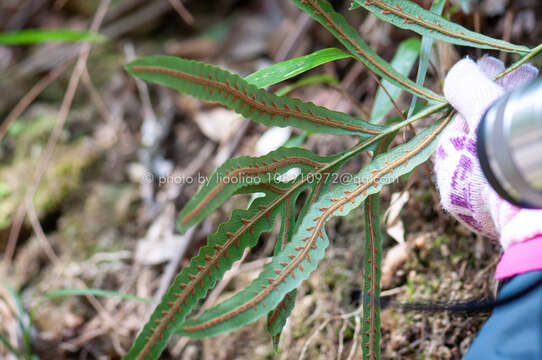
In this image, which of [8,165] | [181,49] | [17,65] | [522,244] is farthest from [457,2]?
[17,65]

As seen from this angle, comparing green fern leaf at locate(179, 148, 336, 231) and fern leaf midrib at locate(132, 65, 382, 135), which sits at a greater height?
fern leaf midrib at locate(132, 65, 382, 135)

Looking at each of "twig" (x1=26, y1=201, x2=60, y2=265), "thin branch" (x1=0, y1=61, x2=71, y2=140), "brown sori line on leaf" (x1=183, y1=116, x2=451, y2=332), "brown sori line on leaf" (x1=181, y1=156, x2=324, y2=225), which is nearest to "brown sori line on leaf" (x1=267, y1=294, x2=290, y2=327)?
"brown sori line on leaf" (x1=183, y1=116, x2=451, y2=332)

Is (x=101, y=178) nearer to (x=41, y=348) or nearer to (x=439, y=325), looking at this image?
(x=41, y=348)

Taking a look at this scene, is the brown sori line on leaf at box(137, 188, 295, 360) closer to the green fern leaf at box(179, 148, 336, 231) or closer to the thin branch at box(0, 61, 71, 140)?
the green fern leaf at box(179, 148, 336, 231)

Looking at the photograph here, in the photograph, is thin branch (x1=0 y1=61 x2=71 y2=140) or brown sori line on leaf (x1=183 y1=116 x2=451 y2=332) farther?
thin branch (x1=0 y1=61 x2=71 y2=140)

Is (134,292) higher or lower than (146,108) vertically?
lower

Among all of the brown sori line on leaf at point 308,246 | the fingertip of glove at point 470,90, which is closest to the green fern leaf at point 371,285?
the brown sori line on leaf at point 308,246

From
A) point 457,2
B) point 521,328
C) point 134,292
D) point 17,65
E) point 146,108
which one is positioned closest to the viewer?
point 521,328

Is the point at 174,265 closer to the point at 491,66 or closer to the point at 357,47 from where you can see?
the point at 357,47
